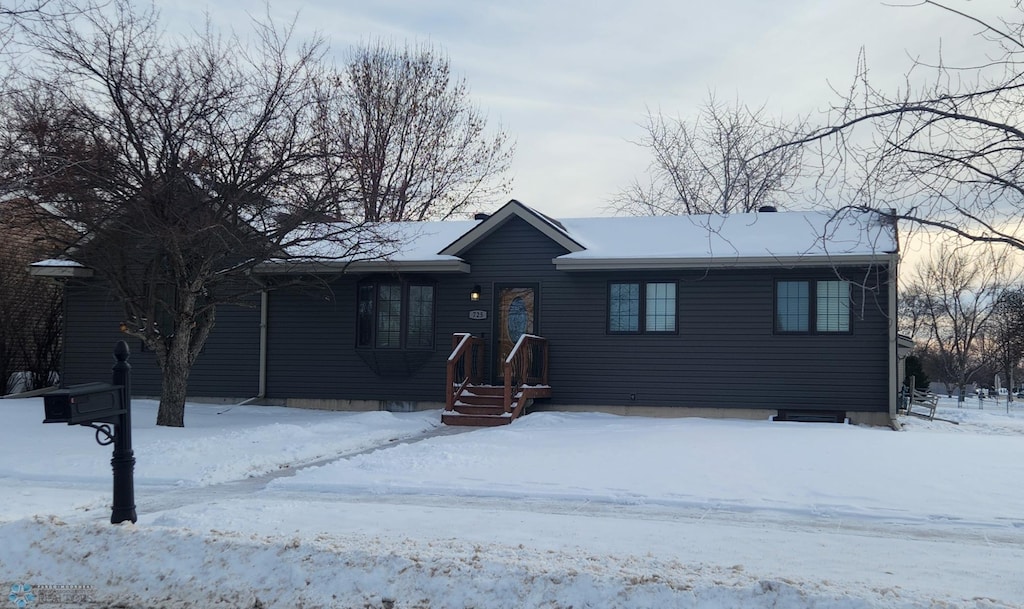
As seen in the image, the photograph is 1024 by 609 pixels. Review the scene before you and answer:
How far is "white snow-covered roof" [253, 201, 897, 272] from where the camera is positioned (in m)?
15.8

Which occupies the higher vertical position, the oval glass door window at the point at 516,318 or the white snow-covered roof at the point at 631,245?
the white snow-covered roof at the point at 631,245

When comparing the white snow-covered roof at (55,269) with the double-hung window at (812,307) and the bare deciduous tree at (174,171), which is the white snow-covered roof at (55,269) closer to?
the bare deciduous tree at (174,171)

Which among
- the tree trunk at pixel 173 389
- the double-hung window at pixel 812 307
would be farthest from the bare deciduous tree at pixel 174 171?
the double-hung window at pixel 812 307

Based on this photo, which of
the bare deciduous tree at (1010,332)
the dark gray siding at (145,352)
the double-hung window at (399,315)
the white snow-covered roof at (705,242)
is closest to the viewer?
the white snow-covered roof at (705,242)

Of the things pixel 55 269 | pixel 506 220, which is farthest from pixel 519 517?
pixel 55 269

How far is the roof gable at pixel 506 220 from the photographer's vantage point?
56.0 ft

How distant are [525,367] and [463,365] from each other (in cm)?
148

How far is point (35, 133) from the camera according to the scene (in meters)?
12.2

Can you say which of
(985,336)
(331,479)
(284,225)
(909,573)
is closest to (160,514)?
(331,479)

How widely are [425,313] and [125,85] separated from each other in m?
7.39

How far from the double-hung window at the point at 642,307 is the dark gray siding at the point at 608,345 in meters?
0.16

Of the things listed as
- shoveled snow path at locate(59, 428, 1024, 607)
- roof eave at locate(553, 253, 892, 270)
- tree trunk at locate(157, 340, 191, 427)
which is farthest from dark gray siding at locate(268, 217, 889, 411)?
shoveled snow path at locate(59, 428, 1024, 607)

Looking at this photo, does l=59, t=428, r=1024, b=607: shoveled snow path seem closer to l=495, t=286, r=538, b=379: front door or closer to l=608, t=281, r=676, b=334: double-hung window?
l=608, t=281, r=676, b=334: double-hung window

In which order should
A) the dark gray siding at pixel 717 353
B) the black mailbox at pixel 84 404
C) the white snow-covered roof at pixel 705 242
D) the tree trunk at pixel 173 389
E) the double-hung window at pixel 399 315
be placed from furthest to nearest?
1. the double-hung window at pixel 399 315
2. the dark gray siding at pixel 717 353
3. the white snow-covered roof at pixel 705 242
4. the tree trunk at pixel 173 389
5. the black mailbox at pixel 84 404
